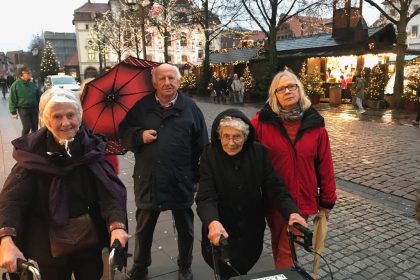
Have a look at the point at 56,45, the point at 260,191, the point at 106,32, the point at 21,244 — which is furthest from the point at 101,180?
the point at 56,45

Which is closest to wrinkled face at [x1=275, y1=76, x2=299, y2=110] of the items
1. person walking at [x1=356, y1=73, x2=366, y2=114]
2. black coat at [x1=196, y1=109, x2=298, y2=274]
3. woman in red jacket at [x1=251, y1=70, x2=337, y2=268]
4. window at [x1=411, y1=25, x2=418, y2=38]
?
woman in red jacket at [x1=251, y1=70, x2=337, y2=268]

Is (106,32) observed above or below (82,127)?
above

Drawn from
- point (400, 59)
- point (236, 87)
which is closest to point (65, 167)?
point (400, 59)

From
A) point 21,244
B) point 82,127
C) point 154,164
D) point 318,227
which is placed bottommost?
point 318,227

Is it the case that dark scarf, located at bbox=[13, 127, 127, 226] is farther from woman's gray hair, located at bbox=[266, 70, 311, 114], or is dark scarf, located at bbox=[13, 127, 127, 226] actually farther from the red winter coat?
woman's gray hair, located at bbox=[266, 70, 311, 114]

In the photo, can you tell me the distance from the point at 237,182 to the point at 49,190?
1215mm

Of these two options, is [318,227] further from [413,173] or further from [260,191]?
[413,173]

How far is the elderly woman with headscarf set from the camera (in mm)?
2104

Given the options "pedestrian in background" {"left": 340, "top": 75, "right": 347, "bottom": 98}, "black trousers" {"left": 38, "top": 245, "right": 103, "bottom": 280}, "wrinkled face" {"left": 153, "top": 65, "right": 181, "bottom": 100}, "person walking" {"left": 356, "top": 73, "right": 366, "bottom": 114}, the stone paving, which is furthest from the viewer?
"pedestrian in background" {"left": 340, "top": 75, "right": 347, "bottom": 98}

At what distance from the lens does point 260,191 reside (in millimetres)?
2660

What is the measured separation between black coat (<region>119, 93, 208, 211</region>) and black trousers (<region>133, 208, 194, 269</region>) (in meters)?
0.13

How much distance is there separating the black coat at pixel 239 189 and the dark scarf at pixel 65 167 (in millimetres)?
619

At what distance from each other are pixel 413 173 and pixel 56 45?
105542 millimetres


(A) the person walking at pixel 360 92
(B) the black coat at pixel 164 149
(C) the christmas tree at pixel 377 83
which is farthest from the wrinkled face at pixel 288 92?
(C) the christmas tree at pixel 377 83
